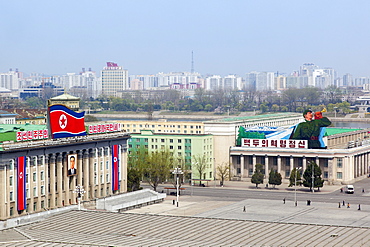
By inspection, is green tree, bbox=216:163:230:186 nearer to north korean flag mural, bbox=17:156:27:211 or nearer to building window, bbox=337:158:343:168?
building window, bbox=337:158:343:168

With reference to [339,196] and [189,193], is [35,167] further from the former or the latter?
[339,196]

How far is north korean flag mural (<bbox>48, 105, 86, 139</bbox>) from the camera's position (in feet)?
268

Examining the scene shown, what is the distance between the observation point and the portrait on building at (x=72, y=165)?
84625 mm

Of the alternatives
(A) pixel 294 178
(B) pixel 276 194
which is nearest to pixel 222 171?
(A) pixel 294 178

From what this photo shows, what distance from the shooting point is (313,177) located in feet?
351

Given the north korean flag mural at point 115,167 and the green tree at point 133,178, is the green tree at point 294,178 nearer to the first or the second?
the green tree at point 133,178

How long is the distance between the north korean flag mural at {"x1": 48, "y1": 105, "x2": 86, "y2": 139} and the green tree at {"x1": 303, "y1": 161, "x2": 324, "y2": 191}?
1391 inches

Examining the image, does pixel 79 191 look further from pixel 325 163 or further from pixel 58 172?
pixel 325 163

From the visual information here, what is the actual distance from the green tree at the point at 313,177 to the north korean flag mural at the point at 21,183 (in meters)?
43.7

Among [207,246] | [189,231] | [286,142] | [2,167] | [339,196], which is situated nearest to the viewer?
[207,246]

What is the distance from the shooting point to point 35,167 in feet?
260

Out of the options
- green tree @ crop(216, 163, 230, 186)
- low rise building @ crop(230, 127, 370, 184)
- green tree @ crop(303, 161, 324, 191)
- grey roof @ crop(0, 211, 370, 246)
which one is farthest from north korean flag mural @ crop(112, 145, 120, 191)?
low rise building @ crop(230, 127, 370, 184)

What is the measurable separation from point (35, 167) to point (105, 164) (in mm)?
13984

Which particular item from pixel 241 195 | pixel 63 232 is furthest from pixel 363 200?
pixel 63 232
